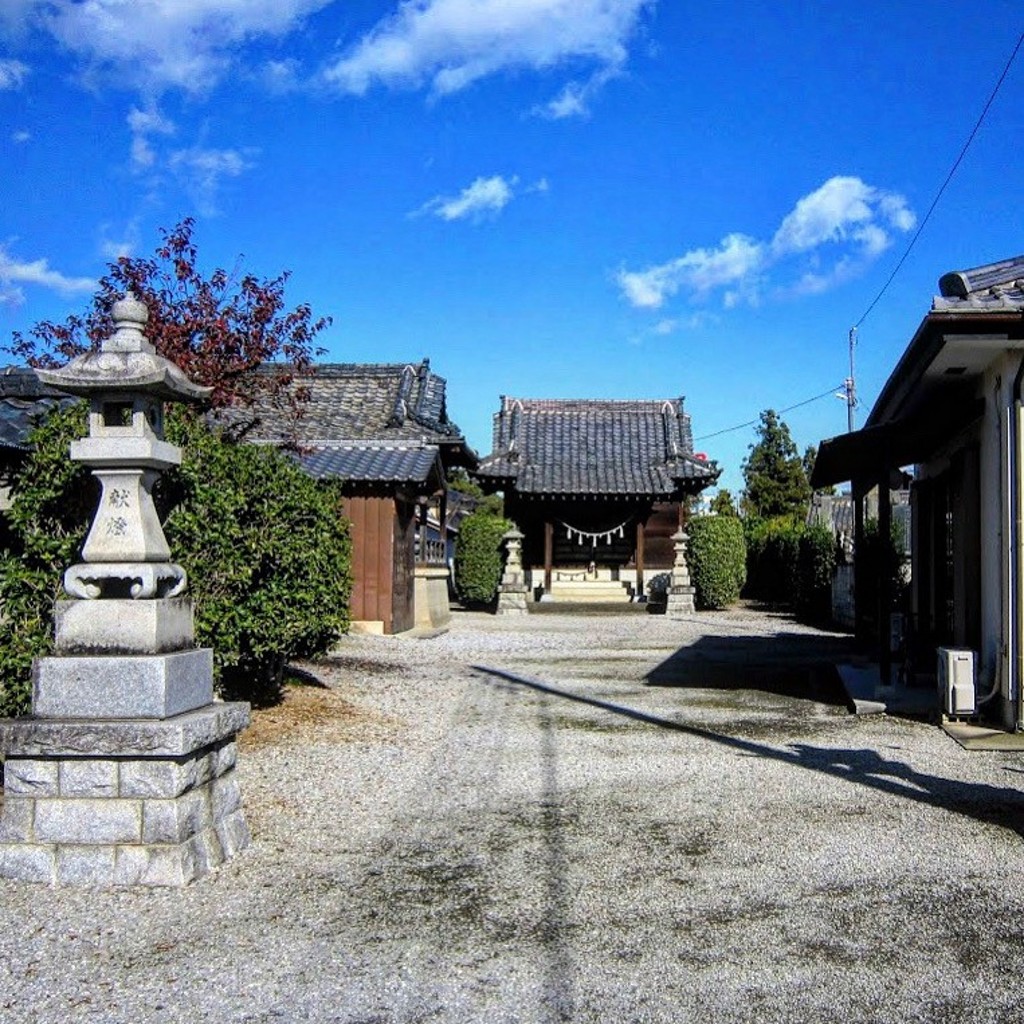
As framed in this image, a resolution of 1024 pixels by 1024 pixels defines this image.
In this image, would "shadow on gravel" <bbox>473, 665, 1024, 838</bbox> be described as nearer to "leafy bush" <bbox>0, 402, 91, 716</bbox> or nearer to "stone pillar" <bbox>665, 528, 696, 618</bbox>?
"leafy bush" <bbox>0, 402, 91, 716</bbox>

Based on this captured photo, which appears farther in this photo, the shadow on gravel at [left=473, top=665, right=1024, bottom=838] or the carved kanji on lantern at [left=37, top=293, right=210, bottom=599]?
the shadow on gravel at [left=473, top=665, right=1024, bottom=838]

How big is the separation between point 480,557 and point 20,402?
57.9ft

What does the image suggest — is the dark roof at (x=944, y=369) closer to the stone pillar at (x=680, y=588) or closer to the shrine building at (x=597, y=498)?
the stone pillar at (x=680, y=588)

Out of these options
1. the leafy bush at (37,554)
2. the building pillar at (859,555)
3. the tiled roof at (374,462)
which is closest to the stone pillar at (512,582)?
the tiled roof at (374,462)

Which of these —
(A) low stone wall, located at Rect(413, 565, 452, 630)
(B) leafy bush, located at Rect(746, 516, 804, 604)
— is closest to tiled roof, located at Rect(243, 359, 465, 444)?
(A) low stone wall, located at Rect(413, 565, 452, 630)

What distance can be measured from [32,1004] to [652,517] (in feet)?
82.0

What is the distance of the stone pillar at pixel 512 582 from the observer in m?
25.3

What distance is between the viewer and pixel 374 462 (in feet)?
59.9

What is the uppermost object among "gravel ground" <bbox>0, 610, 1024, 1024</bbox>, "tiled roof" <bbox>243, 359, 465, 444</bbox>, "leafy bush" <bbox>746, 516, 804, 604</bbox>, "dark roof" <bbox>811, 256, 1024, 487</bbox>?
"tiled roof" <bbox>243, 359, 465, 444</bbox>

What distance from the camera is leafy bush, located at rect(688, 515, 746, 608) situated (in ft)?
84.8

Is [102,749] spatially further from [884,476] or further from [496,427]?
[496,427]

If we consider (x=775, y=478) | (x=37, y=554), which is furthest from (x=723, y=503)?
(x=37, y=554)

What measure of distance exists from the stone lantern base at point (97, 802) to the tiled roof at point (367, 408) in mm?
13636

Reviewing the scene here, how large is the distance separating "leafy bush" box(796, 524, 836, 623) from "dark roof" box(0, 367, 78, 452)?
17.3 m
